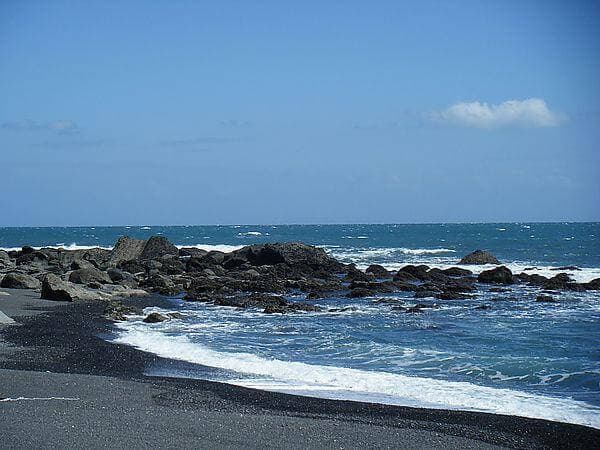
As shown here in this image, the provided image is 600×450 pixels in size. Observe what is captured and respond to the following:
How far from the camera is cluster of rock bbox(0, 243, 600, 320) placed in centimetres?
2422

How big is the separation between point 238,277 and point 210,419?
24.6 metres

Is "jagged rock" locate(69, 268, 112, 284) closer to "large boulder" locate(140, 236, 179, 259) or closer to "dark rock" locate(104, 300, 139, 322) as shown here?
"dark rock" locate(104, 300, 139, 322)

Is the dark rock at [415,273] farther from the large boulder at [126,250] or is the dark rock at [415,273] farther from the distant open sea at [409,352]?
the large boulder at [126,250]

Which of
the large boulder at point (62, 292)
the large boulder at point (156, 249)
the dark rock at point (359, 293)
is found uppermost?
the large boulder at point (156, 249)

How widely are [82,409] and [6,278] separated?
64.2 ft

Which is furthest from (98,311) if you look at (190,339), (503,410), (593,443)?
(593,443)

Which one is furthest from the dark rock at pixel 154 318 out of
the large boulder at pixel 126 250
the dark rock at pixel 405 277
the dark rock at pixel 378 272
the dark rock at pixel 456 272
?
the large boulder at pixel 126 250

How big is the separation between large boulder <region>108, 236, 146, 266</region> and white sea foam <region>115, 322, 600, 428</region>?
95.6 feet

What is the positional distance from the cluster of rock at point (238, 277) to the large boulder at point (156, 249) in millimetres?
61

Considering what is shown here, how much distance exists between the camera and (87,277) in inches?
1090

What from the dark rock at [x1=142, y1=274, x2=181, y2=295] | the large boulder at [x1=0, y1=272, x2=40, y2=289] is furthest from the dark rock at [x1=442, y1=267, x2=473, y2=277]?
the large boulder at [x1=0, y1=272, x2=40, y2=289]

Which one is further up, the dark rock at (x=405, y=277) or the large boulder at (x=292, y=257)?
the large boulder at (x=292, y=257)

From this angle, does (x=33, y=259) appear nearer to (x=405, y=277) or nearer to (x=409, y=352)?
(x=405, y=277)

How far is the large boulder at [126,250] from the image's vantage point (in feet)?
137
